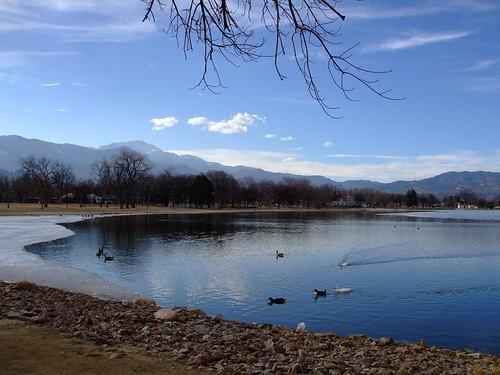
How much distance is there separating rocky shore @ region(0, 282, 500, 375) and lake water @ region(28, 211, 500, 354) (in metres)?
3.99

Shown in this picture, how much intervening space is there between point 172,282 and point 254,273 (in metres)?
5.65

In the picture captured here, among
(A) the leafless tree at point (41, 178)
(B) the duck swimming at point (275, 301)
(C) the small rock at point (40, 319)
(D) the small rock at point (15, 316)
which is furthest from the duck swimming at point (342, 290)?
(A) the leafless tree at point (41, 178)

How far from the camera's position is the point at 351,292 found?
23.8 meters

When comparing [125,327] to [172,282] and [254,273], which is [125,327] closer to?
[172,282]

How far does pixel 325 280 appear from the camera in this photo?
27.5 meters

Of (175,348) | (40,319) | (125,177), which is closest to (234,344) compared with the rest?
(175,348)

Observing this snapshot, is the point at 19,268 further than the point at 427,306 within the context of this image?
Yes

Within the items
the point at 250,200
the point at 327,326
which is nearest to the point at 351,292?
the point at 327,326

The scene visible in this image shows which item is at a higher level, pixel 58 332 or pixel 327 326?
pixel 58 332

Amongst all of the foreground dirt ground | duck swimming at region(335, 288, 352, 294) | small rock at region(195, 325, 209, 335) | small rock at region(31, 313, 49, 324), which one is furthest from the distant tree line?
the foreground dirt ground

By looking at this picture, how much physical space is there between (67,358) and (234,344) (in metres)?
3.70

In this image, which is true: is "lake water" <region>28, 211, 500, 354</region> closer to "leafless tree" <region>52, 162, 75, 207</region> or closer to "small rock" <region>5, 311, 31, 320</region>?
"small rock" <region>5, 311, 31, 320</region>

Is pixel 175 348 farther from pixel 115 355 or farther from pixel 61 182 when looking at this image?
pixel 61 182

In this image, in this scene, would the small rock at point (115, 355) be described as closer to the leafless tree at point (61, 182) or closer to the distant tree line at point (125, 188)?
the distant tree line at point (125, 188)
